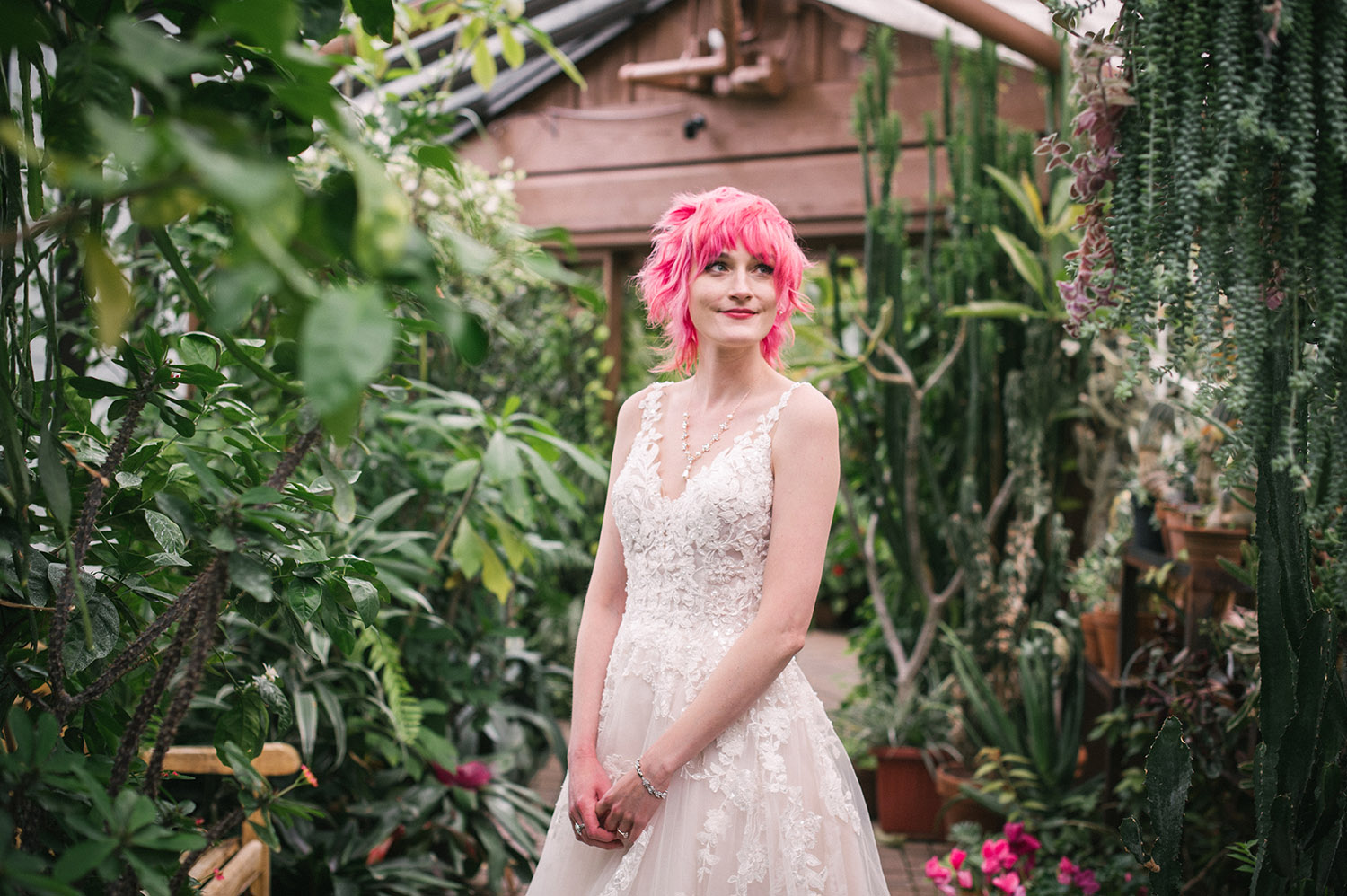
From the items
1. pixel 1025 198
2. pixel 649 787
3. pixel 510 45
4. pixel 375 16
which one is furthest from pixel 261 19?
pixel 1025 198

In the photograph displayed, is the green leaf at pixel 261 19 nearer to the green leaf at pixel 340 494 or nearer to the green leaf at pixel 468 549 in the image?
the green leaf at pixel 340 494

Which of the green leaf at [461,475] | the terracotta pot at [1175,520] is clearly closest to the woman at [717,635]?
the green leaf at [461,475]

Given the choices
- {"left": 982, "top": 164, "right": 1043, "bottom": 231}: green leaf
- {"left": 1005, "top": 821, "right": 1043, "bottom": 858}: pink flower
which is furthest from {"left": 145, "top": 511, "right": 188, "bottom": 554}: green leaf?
{"left": 982, "top": 164, "right": 1043, "bottom": 231}: green leaf

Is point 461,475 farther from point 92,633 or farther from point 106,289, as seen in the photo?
point 106,289

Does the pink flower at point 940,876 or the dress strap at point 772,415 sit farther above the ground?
the dress strap at point 772,415

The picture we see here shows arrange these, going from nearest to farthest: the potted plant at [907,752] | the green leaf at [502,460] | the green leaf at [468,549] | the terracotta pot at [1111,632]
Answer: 1. the green leaf at [502,460]
2. the green leaf at [468,549]
3. the terracotta pot at [1111,632]
4. the potted plant at [907,752]

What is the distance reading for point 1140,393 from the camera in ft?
10.2

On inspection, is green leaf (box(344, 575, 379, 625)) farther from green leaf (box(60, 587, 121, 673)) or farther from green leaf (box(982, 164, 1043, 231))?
green leaf (box(982, 164, 1043, 231))

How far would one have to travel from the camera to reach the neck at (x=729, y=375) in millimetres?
1512

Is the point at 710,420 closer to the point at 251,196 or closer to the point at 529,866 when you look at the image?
the point at 251,196

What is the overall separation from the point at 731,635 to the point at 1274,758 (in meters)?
0.72

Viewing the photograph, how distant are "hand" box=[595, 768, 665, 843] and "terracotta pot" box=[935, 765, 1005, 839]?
80.1 inches

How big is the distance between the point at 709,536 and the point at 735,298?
37cm

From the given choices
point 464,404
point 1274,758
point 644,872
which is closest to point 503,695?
point 464,404
